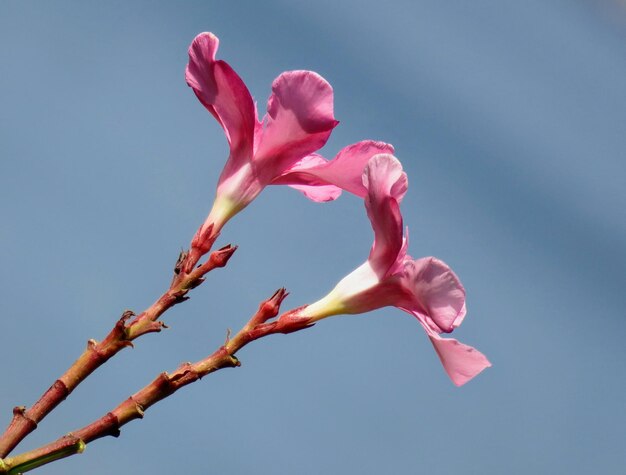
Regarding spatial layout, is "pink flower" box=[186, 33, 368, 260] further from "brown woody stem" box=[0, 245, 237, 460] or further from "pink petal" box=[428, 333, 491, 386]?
"pink petal" box=[428, 333, 491, 386]

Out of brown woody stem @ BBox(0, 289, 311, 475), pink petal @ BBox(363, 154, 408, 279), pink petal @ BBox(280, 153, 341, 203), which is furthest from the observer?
pink petal @ BBox(280, 153, 341, 203)

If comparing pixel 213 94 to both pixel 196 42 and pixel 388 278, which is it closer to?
pixel 196 42

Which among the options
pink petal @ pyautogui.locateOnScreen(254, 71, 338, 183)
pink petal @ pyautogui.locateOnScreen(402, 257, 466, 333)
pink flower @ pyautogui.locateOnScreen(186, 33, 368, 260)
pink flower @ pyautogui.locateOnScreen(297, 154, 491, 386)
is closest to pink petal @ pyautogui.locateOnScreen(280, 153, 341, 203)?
pink flower @ pyautogui.locateOnScreen(186, 33, 368, 260)

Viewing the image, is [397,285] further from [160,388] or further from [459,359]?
[160,388]

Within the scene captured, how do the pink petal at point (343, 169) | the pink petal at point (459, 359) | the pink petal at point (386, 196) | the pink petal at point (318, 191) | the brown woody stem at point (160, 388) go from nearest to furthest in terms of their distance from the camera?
the brown woody stem at point (160, 388), the pink petal at point (386, 196), the pink petal at point (459, 359), the pink petal at point (343, 169), the pink petal at point (318, 191)

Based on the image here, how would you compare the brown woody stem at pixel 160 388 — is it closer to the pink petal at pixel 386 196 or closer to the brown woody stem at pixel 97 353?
the brown woody stem at pixel 97 353

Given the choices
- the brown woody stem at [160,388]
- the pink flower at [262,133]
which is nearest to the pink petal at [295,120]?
the pink flower at [262,133]

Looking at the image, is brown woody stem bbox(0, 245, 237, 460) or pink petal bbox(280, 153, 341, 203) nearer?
brown woody stem bbox(0, 245, 237, 460)
